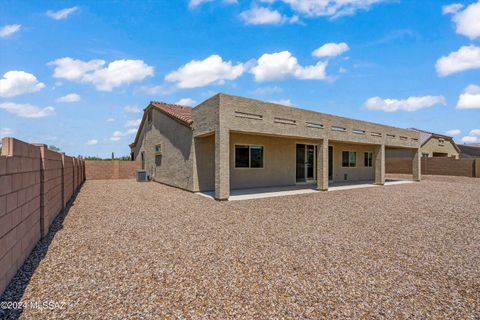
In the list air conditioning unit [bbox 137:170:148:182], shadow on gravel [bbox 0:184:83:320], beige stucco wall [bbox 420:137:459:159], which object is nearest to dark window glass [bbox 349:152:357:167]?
beige stucco wall [bbox 420:137:459:159]

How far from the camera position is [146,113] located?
65.1 ft

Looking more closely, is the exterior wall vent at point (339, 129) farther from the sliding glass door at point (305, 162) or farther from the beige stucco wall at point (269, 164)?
the sliding glass door at point (305, 162)

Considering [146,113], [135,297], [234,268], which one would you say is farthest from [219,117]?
[146,113]

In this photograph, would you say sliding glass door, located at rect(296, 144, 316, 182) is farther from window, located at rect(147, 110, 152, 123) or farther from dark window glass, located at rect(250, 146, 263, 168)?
window, located at rect(147, 110, 152, 123)

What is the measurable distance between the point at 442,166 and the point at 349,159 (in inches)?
528

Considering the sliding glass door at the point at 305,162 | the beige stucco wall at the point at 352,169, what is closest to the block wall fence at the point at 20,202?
the sliding glass door at the point at 305,162

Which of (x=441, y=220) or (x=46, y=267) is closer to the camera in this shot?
(x=46, y=267)

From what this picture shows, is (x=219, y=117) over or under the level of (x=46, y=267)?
over

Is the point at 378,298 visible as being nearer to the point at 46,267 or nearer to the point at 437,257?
the point at 437,257

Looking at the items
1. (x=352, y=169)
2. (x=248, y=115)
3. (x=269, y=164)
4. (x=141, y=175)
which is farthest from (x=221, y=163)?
(x=352, y=169)

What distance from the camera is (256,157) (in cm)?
1323

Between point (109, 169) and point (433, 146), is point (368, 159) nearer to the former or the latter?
point (433, 146)

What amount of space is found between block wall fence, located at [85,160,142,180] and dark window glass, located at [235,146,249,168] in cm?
1279

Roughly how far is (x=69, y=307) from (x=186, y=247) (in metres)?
2.12
